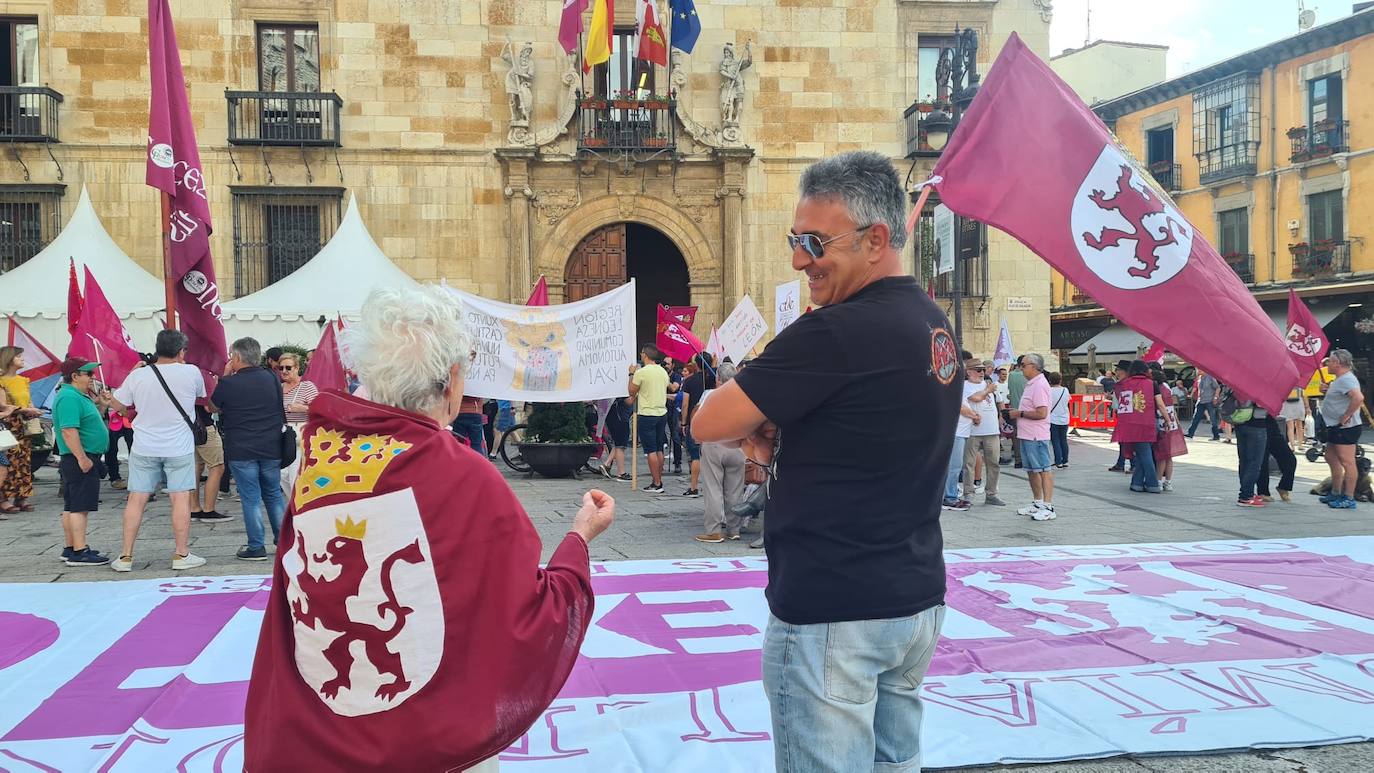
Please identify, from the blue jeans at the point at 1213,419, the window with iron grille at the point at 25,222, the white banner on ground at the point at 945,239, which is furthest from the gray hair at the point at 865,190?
the blue jeans at the point at 1213,419

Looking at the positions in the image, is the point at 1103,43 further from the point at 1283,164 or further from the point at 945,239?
the point at 945,239

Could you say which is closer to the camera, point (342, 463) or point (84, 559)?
point (342, 463)

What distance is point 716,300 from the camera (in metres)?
17.5

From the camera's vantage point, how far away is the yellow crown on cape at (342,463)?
183 centimetres

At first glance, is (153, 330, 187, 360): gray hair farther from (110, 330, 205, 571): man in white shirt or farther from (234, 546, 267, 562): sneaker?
(234, 546, 267, 562): sneaker

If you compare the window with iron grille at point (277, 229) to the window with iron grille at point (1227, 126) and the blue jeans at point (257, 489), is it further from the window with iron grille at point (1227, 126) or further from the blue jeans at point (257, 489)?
the window with iron grille at point (1227, 126)

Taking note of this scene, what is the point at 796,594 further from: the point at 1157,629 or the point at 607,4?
the point at 607,4

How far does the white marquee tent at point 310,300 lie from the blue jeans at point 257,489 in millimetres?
4989

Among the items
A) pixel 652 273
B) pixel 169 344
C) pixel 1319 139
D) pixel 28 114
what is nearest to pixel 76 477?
pixel 169 344

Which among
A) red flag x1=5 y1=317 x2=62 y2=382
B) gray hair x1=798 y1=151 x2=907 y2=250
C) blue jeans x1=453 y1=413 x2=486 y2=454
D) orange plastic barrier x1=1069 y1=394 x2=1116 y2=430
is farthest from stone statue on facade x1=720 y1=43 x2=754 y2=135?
gray hair x1=798 y1=151 x2=907 y2=250

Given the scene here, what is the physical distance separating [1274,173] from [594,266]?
20570 mm

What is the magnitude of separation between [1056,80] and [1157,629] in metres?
2.94

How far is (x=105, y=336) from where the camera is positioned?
981 cm

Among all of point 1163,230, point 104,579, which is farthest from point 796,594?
point 104,579
